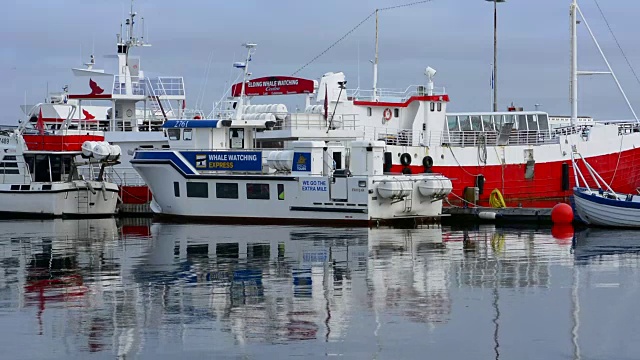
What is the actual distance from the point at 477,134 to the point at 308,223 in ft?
37.5

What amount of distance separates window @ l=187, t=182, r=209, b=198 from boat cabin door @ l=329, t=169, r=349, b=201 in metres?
5.09

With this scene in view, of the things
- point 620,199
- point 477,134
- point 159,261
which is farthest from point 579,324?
point 477,134

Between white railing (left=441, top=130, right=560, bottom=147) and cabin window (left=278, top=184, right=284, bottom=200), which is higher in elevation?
white railing (left=441, top=130, right=560, bottom=147)

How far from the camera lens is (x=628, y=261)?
25.6m

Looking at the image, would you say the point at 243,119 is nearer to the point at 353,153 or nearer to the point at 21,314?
the point at 353,153

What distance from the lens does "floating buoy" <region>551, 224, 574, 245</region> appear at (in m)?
31.1

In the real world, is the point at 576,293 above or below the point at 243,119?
below

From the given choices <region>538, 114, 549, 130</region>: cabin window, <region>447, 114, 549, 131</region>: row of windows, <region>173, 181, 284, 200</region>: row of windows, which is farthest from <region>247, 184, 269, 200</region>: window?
<region>538, 114, 549, 130</region>: cabin window

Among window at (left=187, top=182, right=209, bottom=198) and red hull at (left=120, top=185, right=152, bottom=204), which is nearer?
window at (left=187, top=182, right=209, bottom=198)

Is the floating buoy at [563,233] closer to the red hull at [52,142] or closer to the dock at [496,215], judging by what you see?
the dock at [496,215]

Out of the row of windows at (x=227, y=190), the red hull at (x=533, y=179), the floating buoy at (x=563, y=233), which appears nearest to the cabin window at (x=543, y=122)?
the red hull at (x=533, y=179)

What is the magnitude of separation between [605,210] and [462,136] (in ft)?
38.6

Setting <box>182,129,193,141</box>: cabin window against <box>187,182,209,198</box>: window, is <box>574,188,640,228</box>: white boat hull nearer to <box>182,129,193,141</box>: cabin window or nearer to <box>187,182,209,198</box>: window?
<box>187,182,209,198</box>: window

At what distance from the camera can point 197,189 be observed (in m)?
39.0
